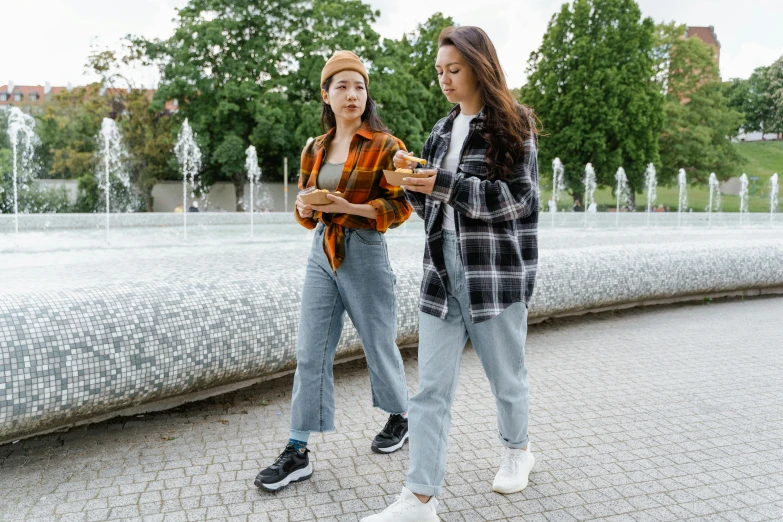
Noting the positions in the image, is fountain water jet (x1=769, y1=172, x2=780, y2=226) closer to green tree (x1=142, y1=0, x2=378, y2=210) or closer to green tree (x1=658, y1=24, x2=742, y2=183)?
green tree (x1=658, y1=24, x2=742, y2=183)

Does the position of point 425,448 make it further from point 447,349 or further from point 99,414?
point 99,414

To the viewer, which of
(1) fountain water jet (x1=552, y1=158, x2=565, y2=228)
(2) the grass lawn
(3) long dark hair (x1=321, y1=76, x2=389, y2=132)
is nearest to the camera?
(3) long dark hair (x1=321, y1=76, x2=389, y2=132)

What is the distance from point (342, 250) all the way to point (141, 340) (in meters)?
1.35

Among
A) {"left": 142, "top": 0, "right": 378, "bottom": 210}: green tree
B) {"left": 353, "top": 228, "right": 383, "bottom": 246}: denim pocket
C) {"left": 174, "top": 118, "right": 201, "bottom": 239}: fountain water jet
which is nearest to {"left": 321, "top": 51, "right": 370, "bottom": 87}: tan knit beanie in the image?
{"left": 353, "top": 228, "right": 383, "bottom": 246}: denim pocket

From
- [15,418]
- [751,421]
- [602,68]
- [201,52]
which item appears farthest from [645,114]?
[15,418]

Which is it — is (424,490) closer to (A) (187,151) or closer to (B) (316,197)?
(B) (316,197)

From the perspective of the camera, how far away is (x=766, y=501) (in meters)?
3.06

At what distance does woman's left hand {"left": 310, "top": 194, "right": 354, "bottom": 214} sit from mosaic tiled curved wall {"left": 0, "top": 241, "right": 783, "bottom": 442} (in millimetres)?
1416

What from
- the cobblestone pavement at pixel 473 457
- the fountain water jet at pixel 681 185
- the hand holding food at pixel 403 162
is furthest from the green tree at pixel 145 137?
the hand holding food at pixel 403 162

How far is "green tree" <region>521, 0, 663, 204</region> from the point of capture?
1268 inches

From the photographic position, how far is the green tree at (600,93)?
1268 inches

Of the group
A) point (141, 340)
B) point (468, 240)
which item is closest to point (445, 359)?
point (468, 240)

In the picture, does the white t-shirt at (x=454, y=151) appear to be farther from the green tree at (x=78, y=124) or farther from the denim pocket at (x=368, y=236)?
the green tree at (x=78, y=124)

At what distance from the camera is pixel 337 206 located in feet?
10.1
